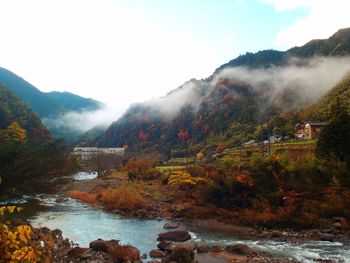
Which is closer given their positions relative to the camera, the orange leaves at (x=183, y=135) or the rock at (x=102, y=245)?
the rock at (x=102, y=245)

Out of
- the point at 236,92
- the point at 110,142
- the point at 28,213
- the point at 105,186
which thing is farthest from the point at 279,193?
the point at 110,142

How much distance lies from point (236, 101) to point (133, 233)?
112m

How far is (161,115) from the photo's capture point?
170m

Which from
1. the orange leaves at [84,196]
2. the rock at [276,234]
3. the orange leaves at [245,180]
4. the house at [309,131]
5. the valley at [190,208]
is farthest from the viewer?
the house at [309,131]

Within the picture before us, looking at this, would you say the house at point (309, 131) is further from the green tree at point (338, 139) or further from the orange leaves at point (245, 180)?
the orange leaves at point (245, 180)

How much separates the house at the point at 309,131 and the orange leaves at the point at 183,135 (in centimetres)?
7166

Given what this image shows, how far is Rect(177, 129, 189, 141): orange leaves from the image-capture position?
450ft

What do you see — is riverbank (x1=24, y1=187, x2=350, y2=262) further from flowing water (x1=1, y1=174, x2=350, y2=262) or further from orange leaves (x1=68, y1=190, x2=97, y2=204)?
orange leaves (x1=68, y1=190, x2=97, y2=204)

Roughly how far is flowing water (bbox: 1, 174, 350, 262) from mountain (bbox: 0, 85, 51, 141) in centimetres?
4422

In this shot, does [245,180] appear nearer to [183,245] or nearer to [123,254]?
[183,245]

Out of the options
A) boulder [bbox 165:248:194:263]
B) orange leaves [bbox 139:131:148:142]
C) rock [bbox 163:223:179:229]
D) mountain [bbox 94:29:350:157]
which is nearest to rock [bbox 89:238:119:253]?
boulder [bbox 165:248:194:263]

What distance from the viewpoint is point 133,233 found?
2741 cm

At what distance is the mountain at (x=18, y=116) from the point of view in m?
78.9

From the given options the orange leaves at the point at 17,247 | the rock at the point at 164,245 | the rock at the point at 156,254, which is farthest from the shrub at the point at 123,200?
the orange leaves at the point at 17,247
